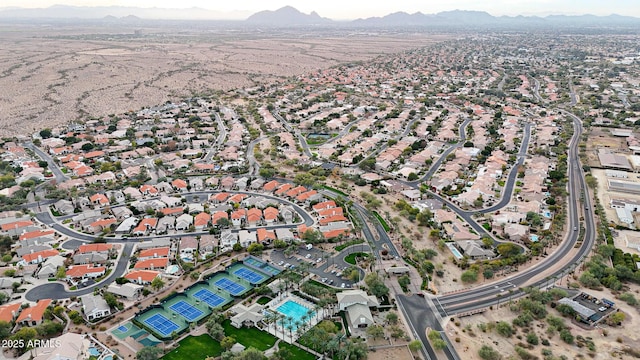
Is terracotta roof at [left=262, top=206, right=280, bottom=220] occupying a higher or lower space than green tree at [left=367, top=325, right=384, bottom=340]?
higher

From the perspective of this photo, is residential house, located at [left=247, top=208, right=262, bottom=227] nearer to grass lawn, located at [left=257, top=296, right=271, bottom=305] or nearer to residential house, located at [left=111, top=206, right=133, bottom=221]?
grass lawn, located at [left=257, top=296, right=271, bottom=305]

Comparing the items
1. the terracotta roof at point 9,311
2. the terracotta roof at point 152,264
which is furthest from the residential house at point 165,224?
the terracotta roof at point 9,311

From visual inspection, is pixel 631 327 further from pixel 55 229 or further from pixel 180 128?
pixel 180 128

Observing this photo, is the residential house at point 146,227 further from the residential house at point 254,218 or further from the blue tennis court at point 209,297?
the blue tennis court at point 209,297

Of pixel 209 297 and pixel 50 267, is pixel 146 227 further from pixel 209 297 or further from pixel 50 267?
pixel 209 297

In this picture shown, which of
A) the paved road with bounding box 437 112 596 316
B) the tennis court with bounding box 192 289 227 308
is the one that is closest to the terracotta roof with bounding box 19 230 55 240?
the tennis court with bounding box 192 289 227 308

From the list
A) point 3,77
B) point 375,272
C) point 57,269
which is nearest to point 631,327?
point 375,272
